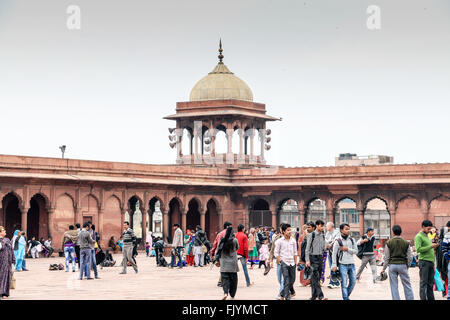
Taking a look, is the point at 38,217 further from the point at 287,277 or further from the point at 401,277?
the point at 401,277

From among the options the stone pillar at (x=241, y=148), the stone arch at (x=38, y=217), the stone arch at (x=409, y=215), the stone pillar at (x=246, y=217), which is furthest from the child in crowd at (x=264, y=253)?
the stone pillar at (x=241, y=148)

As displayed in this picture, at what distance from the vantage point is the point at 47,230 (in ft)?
114

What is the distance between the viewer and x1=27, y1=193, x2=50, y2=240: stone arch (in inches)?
1368

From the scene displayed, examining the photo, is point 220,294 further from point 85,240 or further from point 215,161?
point 215,161

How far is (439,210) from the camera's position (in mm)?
37719

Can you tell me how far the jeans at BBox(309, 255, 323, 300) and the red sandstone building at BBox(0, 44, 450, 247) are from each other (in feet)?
61.2

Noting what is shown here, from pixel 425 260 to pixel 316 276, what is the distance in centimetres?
195

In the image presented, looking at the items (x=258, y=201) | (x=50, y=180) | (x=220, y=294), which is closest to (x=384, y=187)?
(x=258, y=201)

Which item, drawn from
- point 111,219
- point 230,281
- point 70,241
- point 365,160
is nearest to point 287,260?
point 230,281

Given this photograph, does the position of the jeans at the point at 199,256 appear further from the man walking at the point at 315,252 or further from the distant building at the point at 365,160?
the distant building at the point at 365,160

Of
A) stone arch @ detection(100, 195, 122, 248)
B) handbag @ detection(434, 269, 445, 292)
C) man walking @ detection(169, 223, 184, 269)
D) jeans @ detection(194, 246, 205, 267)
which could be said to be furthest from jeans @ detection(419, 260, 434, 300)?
stone arch @ detection(100, 195, 122, 248)

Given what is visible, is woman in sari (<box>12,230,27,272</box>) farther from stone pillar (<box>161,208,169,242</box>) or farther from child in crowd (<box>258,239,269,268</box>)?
stone pillar (<box>161,208,169,242</box>)

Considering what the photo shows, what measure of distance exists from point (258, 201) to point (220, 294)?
88.7 feet

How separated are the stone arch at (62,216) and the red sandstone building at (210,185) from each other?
1.4 inches
